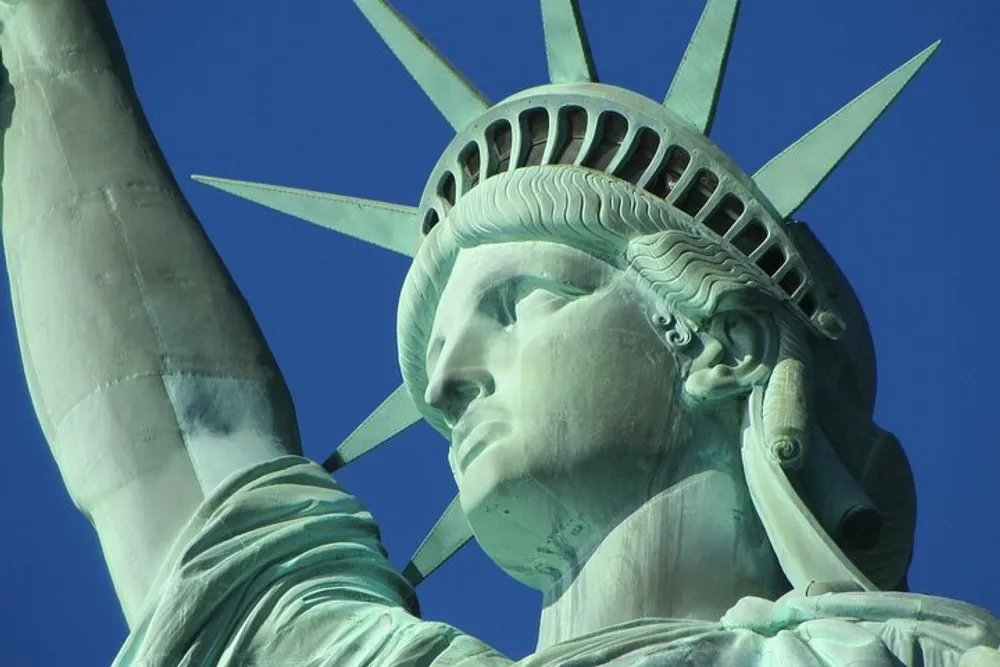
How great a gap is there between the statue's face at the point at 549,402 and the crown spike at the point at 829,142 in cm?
73

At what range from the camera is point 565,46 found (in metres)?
14.5

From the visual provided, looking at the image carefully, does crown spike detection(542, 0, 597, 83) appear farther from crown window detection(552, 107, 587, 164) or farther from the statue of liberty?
crown window detection(552, 107, 587, 164)

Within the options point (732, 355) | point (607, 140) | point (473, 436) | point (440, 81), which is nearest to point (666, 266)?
point (732, 355)

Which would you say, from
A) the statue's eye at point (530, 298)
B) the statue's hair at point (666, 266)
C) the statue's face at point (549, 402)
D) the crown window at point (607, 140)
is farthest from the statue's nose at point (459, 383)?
the crown window at point (607, 140)

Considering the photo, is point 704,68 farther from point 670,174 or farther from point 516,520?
point 516,520

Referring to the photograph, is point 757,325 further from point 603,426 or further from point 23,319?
point 23,319

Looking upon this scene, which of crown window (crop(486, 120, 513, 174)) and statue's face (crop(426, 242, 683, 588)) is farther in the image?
crown window (crop(486, 120, 513, 174))

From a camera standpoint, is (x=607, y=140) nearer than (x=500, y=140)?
Yes

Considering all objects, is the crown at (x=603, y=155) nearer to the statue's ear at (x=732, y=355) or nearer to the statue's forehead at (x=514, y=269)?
the statue's ear at (x=732, y=355)

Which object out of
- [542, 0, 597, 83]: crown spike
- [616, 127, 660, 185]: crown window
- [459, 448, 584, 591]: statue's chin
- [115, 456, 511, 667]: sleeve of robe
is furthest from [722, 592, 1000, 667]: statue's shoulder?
[542, 0, 597, 83]: crown spike

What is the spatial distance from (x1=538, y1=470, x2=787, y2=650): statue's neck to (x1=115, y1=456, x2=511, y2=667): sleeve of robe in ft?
1.39

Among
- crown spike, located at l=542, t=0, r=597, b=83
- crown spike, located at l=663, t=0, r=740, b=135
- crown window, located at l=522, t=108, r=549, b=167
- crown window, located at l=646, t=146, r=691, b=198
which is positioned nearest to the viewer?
crown window, located at l=646, t=146, r=691, b=198

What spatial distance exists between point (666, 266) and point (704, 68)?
36.5 inches

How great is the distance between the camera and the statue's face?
13383 millimetres
